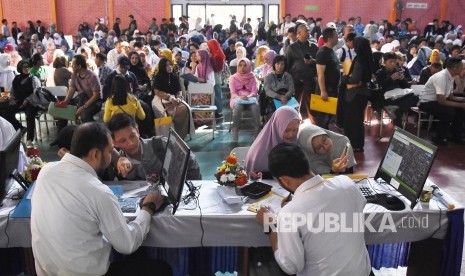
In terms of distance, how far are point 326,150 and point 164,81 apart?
3803 mm

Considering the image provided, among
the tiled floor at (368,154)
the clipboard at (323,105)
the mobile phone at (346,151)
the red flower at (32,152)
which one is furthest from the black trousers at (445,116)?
the red flower at (32,152)

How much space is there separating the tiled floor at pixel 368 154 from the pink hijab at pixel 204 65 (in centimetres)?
102

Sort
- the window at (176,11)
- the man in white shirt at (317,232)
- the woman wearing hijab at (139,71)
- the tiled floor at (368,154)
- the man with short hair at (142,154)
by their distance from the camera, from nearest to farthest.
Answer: the man in white shirt at (317,232) < the man with short hair at (142,154) < the tiled floor at (368,154) < the woman wearing hijab at (139,71) < the window at (176,11)

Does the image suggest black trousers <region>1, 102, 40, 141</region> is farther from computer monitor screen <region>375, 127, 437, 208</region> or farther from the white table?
computer monitor screen <region>375, 127, 437, 208</region>

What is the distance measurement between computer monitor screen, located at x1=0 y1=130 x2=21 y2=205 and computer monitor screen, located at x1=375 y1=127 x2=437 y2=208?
7.98 feet

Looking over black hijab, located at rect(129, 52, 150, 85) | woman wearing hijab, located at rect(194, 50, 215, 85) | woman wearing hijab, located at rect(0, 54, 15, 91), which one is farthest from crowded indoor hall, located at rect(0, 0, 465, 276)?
woman wearing hijab, located at rect(0, 54, 15, 91)

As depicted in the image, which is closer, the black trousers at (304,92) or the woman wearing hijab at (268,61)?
the black trousers at (304,92)

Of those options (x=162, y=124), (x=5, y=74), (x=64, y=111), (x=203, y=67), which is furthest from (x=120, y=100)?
(x=5, y=74)

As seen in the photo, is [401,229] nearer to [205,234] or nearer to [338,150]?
[338,150]

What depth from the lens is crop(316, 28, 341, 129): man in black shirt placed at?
629 centimetres

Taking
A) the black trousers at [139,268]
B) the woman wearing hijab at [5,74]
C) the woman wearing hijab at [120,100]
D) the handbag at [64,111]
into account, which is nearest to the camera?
the black trousers at [139,268]

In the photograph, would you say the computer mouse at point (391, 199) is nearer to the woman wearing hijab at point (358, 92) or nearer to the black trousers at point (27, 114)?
the woman wearing hijab at point (358, 92)

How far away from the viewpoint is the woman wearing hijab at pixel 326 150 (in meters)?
3.51

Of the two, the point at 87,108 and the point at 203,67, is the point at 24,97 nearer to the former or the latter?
the point at 87,108
